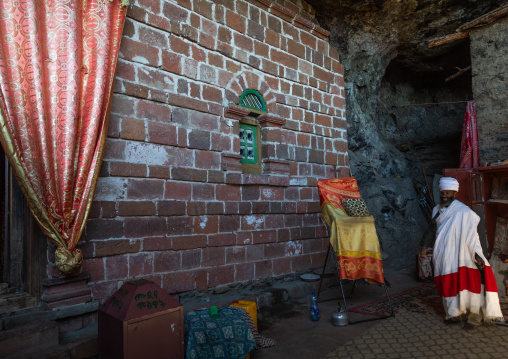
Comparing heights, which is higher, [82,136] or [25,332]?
[82,136]

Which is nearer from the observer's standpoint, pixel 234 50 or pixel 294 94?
pixel 234 50

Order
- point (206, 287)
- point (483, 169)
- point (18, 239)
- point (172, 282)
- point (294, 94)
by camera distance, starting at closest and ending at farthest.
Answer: point (18, 239) < point (172, 282) < point (206, 287) < point (483, 169) < point (294, 94)

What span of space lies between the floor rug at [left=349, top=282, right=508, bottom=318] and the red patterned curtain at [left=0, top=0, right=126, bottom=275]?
12.0 ft

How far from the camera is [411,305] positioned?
502 cm

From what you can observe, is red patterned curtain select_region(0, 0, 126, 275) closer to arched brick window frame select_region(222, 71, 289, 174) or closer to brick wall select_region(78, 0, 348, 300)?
brick wall select_region(78, 0, 348, 300)

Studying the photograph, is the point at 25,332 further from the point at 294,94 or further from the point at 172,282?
the point at 294,94

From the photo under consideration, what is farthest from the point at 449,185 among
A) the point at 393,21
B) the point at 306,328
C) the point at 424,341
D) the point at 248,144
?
the point at 393,21

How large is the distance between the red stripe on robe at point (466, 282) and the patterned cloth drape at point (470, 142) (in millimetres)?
4663

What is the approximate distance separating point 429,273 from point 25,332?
20.3 ft

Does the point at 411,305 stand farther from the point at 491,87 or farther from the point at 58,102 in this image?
the point at 58,102

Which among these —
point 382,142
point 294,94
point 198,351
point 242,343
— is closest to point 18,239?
point 198,351

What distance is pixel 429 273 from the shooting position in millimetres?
6523

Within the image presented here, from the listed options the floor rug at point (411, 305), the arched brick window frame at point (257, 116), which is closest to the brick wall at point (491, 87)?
the floor rug at point (411, 305)

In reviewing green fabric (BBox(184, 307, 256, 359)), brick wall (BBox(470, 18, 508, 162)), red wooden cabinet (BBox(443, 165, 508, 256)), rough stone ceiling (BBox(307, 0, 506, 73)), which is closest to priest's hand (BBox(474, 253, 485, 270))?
red wooden cabinet (BBox(443, 165, 508, 256))
